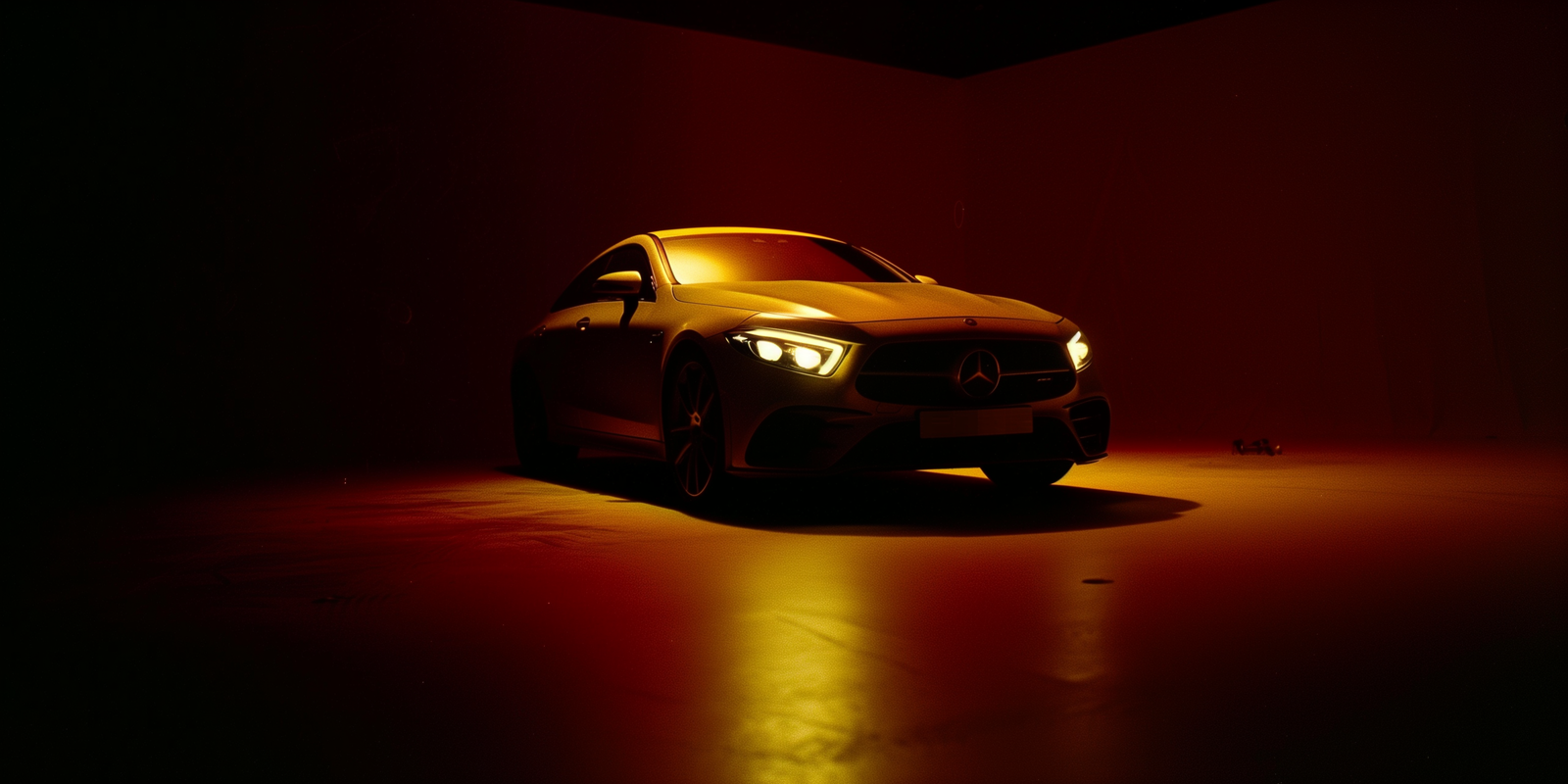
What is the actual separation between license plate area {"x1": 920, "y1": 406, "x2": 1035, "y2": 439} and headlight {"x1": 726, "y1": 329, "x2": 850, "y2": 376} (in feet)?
1.39

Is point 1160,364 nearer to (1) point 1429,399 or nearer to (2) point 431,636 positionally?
(1) point 1429,399

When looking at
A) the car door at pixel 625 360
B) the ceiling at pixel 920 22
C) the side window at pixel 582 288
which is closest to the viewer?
the car door at pixel 625 360

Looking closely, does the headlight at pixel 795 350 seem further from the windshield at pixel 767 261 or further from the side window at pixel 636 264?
the side window at pixel 636 264

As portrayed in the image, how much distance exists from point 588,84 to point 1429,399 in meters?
7.29

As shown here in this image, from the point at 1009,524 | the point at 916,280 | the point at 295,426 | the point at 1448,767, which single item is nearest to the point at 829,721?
the point at 1448,767

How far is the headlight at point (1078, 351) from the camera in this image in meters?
5.66

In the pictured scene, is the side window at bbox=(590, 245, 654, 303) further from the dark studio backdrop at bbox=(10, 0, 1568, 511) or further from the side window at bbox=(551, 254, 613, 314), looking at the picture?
the dark studio backdrop at bbox=(10, 0, 1568, 511)

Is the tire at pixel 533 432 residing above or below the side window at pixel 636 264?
below

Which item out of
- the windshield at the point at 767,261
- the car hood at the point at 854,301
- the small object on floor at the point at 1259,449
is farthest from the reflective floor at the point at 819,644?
the small object on floor at the point at 1259,449

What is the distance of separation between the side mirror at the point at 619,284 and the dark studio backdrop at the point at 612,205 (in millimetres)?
3422

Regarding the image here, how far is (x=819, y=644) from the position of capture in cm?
306

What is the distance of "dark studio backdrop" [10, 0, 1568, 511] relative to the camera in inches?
349

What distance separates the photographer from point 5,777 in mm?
2193

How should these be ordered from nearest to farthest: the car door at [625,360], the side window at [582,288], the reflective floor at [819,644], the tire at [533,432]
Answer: the reflective floor at [819,644], the car door at [625,360], the side window at [582,288], the tire at [533,432]
